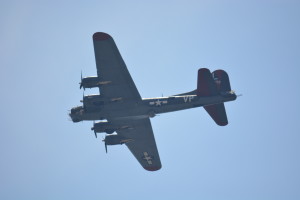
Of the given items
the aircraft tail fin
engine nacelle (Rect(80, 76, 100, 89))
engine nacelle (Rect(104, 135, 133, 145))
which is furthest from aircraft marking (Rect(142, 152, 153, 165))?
engine nacelle (Rect(80, 76, 100, 89))

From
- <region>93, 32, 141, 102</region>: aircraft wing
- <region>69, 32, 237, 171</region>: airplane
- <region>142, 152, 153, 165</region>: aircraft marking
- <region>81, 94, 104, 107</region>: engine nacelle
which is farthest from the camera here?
<region>142, 152, 153, 165</region>: aircraft marking

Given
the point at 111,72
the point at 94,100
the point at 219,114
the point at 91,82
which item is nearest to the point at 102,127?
the point at 94,100

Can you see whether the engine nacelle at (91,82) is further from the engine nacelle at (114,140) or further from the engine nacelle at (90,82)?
the engine nacelle at (114,140)

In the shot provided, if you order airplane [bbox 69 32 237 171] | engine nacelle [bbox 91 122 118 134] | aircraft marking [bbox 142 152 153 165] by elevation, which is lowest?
aircraft marking [bbox 142 152 153 165]

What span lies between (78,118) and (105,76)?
5599mm

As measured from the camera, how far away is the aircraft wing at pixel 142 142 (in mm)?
46250

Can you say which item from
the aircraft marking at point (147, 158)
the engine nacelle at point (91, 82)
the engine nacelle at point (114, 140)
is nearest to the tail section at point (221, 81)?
the engine nacelle at point (91, 82)

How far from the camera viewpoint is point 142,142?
48.3m

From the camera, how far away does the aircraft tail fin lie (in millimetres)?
42250

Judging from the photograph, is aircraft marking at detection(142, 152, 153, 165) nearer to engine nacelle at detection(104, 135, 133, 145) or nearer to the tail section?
engine nacelle at detection(104, 135, 133, 145)

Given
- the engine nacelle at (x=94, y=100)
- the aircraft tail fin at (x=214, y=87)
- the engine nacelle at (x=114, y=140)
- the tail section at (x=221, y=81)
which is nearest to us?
the aircraft tail fin at (x=214, y=87)

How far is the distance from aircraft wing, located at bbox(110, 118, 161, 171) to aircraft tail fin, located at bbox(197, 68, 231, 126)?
642 cm

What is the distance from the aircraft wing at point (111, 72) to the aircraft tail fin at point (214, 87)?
5.87 metres

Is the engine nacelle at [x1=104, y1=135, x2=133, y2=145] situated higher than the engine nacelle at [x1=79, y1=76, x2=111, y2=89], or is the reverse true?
the engine nacelle at [x1=79, y1=76, x2=111, y2=89]
